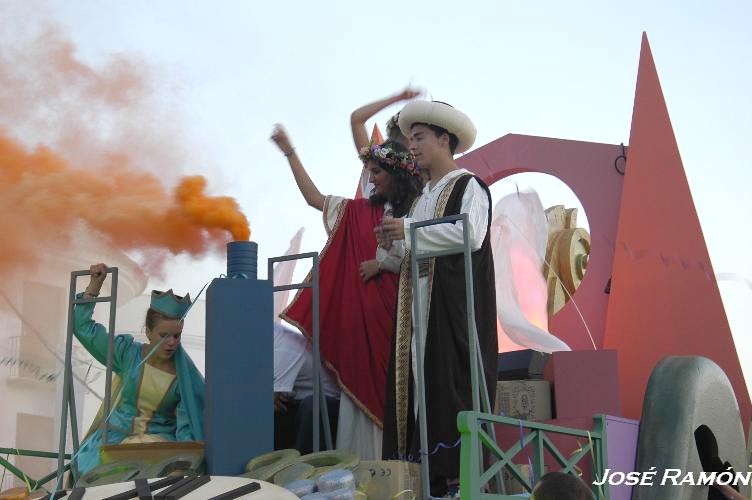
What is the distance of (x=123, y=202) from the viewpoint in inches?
223

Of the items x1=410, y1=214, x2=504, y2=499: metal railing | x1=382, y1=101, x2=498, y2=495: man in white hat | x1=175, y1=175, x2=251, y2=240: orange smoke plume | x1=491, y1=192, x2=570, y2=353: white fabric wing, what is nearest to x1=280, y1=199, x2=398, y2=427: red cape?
x1=382, y1=101, x2=498, y2=495: man in white hat

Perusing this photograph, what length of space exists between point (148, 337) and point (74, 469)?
95 centimetres

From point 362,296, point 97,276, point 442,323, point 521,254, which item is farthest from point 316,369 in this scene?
point 521,254

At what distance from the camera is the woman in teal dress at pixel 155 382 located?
221 inches

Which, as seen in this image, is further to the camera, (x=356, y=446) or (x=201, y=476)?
(x=356, y=446)

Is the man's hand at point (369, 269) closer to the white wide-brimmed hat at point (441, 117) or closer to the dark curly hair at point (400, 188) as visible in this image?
the dark curly hair at point (400, 188)

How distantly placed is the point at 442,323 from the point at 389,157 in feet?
4.35

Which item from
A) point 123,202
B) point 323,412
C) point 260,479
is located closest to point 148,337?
point 123,202

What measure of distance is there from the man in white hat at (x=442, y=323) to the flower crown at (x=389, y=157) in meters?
0.47

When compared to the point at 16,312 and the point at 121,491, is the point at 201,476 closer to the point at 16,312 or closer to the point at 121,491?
the point at 121,491

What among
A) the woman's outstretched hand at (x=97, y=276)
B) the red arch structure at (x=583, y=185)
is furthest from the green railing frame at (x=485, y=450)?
the red arch structure at (x=583, y=185)

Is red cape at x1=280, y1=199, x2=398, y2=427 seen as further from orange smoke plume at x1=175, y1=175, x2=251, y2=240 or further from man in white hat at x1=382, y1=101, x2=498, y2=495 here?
orange smoke plume at x1=175, y1=175, x2=251, y2=240

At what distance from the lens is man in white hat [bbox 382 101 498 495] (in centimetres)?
485

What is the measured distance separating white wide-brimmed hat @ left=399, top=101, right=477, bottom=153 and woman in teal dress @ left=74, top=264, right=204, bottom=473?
162cm
